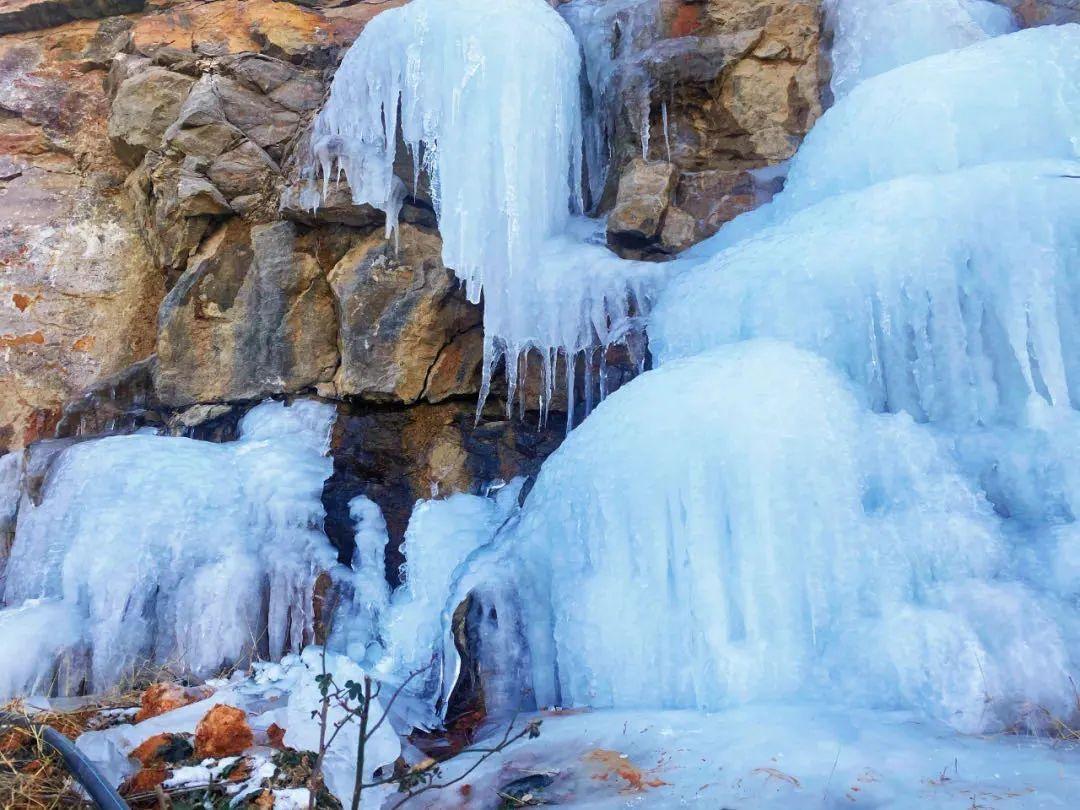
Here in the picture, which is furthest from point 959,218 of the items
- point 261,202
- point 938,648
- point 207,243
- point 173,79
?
point 173,79

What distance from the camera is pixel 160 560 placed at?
205 inches

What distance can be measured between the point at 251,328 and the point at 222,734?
409 cm

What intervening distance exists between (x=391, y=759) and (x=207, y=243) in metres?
5.36

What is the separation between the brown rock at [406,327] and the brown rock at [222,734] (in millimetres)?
3254

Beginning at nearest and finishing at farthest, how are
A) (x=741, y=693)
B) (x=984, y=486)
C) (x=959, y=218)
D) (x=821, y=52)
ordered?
(x=741, y=693) < (x=984, y=486) < (x=959, y=218) < (x=821, y=52)

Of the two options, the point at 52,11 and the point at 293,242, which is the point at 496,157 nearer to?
the point at 293,242

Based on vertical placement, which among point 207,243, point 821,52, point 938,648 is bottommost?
point 938,648

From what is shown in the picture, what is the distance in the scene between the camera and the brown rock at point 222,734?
2.81m

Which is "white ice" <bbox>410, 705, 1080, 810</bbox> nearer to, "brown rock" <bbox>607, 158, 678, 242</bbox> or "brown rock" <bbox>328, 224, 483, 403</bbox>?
"brown rock" <bbox>328, 224, 483, 403</bbox>

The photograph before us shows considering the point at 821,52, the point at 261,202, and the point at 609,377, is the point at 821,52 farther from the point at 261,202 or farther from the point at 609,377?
the point at 261,202

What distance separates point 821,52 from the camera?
20.7 ft

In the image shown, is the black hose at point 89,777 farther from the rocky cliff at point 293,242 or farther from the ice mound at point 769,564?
the rocky cliff at point 293,242

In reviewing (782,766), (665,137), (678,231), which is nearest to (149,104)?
(665,137)

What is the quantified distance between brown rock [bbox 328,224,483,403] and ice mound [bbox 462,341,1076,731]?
1.93m
